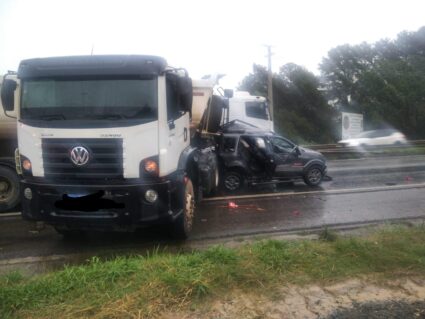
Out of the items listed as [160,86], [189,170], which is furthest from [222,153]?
[160,86]

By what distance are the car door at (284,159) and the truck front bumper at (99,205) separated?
6.13 m

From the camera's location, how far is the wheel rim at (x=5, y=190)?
8.60 meters

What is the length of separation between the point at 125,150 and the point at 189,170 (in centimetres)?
198

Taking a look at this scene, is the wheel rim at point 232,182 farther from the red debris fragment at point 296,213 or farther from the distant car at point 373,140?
the distant car at point 373,140

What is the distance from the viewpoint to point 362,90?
→ 4453 cm

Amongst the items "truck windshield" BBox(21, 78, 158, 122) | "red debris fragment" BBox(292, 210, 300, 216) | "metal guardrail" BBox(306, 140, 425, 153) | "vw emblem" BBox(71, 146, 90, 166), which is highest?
"truck windshield" BBox(21, 78, 158, 122)

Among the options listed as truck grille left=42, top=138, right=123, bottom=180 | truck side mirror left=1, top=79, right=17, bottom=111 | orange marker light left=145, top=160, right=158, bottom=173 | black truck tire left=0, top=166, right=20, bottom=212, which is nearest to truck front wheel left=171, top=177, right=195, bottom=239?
orange marker light left=145, top=160, right=158, bottom=173

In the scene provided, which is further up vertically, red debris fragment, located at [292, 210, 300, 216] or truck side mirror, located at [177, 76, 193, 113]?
truck side mirror, located at [177, 76, 193, 113]

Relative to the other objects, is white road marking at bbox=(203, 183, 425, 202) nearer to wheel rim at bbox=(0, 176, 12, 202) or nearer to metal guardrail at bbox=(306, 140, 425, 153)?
wheel rim at bbox=(0, 176, 12, 202)

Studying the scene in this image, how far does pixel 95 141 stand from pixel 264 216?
3.87m

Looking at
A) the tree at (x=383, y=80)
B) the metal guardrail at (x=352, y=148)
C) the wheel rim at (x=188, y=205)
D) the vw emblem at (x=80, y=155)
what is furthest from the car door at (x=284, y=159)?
the tree at (x=383, y=80)

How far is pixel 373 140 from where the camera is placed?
29.6m

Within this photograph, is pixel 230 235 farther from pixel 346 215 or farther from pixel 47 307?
pixel 47 307

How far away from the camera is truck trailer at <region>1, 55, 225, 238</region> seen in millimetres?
5562
